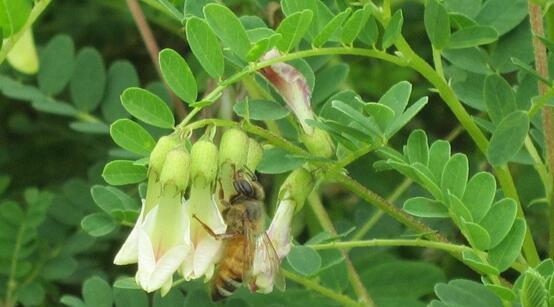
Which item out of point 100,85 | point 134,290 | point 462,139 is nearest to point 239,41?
point 134,290

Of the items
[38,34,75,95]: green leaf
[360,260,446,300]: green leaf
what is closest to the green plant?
[360,260,446,300]: green leaf

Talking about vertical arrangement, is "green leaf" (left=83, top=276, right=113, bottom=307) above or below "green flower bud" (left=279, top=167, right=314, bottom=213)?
below

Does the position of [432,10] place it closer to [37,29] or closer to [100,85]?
[100,85]

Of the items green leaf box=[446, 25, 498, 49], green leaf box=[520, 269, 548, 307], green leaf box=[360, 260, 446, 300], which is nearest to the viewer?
green leaf box=[520, 269, 548, 307]

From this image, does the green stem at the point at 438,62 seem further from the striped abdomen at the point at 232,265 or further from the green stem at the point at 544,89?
the striped abdomen at the point at 232,265

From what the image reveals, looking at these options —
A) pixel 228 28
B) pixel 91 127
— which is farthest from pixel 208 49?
pixel 91 127

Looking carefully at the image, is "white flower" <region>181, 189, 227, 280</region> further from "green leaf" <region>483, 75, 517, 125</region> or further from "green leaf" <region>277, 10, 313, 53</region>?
"green leaf" <region>483, 75, 517, 125</region>
